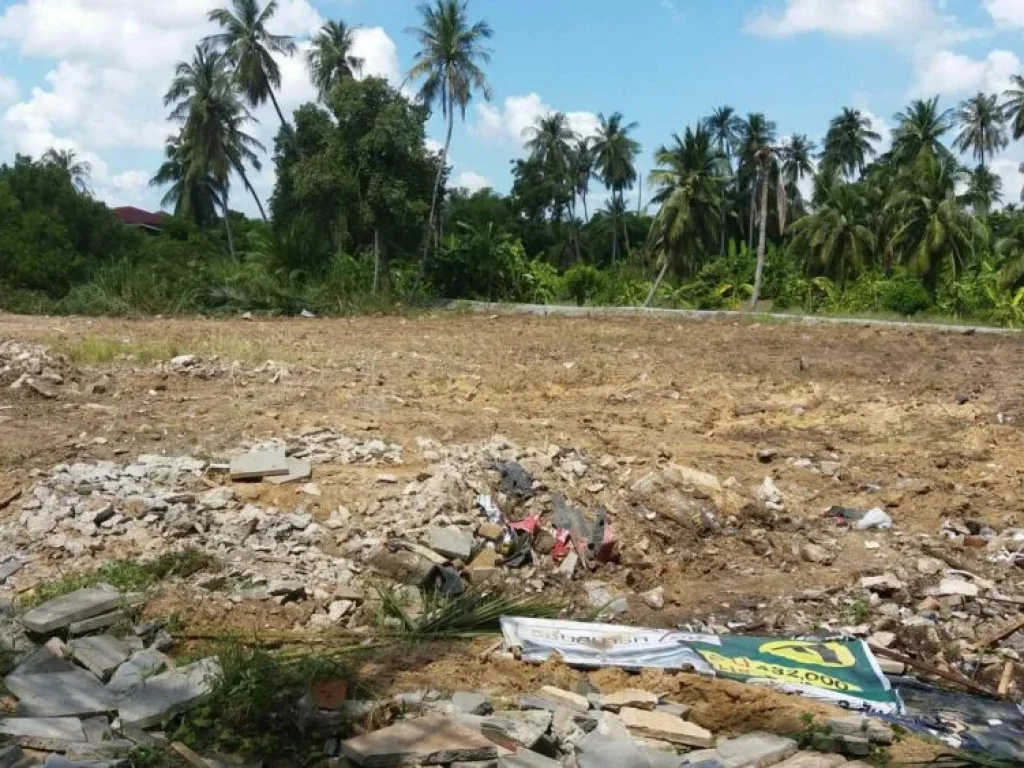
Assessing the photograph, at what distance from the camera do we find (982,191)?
147 ft

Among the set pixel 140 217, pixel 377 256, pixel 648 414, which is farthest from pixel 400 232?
pixel 140 217

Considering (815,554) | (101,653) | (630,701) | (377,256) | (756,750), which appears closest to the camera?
(756,750)

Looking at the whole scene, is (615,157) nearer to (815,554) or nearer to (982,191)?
(982,191)

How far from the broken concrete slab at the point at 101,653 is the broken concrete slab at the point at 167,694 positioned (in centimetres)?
28

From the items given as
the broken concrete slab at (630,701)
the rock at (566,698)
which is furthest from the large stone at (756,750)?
the rock at (566,698)

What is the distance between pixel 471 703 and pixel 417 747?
539 millimetres

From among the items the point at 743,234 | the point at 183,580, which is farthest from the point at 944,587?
the point at 743,234

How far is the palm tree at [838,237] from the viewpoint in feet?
105

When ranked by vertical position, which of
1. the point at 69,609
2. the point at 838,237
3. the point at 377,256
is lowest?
the point at 69,609

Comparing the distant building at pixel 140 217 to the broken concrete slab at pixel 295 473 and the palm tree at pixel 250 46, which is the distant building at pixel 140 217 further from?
the broken concrete slab at pixel 295 473

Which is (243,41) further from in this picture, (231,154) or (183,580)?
(183,580)

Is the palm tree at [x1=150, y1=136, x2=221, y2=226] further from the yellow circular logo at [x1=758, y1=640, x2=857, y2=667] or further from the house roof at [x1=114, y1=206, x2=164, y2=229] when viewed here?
the yellow circular logo at [x1=758, y1=640, x2=857, y2=667]

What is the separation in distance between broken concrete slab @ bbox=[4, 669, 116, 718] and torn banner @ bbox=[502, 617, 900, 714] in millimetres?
1844

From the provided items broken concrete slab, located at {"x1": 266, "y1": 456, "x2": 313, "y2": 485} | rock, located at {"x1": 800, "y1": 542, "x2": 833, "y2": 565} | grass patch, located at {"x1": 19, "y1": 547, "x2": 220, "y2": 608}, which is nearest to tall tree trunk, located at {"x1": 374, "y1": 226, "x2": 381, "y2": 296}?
broken concrete slab, located at {"x1": 266, "y1": 456, "x2": 313, "y2": 485}
